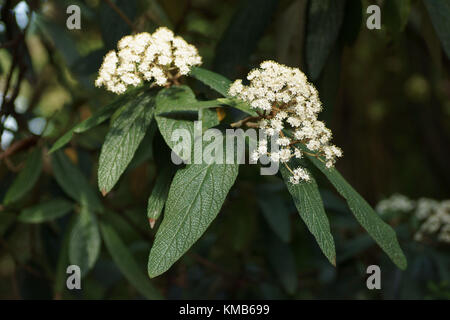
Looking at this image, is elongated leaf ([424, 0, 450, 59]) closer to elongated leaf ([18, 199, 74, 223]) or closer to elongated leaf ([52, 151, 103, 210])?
elongated leaf ([52, 151, 103, 210])

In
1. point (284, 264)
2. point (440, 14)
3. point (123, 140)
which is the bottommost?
point (284, 264)

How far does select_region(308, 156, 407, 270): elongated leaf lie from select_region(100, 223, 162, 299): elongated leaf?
0.72m

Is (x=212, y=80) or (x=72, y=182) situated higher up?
(x=212, y=80)

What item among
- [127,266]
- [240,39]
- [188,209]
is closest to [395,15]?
[240,39]

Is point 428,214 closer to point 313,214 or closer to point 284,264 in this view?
point 284,264

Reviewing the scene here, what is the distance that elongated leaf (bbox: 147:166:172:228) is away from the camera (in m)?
0.89

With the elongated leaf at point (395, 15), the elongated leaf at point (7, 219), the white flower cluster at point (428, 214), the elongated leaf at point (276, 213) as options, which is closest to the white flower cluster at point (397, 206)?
the white flower cluster at point (428, 214)

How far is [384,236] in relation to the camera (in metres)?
0.90

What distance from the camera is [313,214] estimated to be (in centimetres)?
78

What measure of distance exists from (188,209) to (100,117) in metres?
0.33
